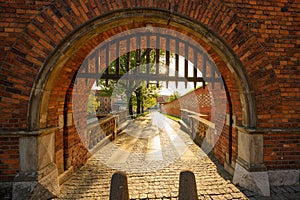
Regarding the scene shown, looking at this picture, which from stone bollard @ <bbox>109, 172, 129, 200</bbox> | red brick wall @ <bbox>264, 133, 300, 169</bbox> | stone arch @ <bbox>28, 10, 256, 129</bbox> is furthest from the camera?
red brick wall @ <bbox>264, 133, 300, 169</bbox>

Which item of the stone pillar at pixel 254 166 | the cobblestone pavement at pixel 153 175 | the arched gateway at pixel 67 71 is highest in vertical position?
the arched gateway at pixel 67 71

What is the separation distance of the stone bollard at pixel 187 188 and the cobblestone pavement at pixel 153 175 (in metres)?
0.97

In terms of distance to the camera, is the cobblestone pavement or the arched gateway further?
the cobblestone pavement

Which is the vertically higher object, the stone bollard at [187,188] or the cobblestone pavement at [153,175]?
the stone bollard at [187,188]

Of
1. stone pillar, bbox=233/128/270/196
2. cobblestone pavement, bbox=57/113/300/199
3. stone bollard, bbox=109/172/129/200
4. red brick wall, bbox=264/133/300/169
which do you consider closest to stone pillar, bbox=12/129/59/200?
cobblestone pavement, bbox=57/113/300/199

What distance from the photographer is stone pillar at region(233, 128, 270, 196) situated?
2.92 meters

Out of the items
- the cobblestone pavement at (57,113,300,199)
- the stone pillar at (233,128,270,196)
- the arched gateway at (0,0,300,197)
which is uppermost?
the arched gateway at (0,0,300,197)

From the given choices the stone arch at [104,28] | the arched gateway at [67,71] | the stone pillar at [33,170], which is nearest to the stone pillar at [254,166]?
the arched gateway at [67,71]

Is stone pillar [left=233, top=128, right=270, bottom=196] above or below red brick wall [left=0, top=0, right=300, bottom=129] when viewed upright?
below

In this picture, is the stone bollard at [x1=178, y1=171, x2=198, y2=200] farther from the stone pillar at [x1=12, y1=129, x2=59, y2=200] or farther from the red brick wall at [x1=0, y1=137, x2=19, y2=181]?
the red brick wall at [x1=0, y1=137, x2=19, y2=181]

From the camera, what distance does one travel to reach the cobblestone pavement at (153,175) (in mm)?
2965

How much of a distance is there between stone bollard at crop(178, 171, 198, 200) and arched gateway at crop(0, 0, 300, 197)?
160 cm

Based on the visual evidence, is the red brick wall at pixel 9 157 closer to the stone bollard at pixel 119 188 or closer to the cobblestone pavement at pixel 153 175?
the cobblestone pavement at pixel 153 175

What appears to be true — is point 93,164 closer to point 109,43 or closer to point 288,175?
point 109,43
